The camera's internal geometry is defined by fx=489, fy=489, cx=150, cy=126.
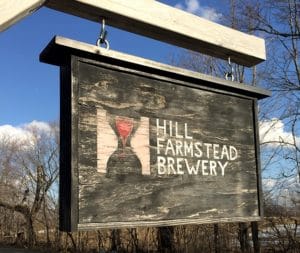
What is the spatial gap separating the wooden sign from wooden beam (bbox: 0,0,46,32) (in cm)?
21

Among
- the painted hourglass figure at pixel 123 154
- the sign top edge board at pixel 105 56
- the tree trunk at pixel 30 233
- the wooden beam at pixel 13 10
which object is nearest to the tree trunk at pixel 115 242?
the tree trunk at pixel 30 233

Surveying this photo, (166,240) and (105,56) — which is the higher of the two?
(105,56)

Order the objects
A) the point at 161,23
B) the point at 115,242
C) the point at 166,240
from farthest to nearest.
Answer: the point at 115,242, the point at 166,240, the point at 161,23

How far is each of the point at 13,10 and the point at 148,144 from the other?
1.08 meters

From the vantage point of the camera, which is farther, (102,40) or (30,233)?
(30,233)

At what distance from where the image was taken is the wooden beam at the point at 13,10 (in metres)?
2.37

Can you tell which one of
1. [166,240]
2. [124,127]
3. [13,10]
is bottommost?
[166,240]

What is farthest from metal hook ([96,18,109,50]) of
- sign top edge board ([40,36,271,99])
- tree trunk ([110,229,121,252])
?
tree trunk ([110,229,121,252])

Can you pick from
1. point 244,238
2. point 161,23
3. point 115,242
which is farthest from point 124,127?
point 115,242

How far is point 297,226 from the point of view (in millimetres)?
11531

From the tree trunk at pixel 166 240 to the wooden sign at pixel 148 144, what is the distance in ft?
33.1

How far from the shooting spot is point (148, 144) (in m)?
2.92

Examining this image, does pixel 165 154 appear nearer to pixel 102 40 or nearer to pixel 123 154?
pixel 123 154

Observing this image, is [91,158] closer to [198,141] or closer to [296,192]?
[198,141]
